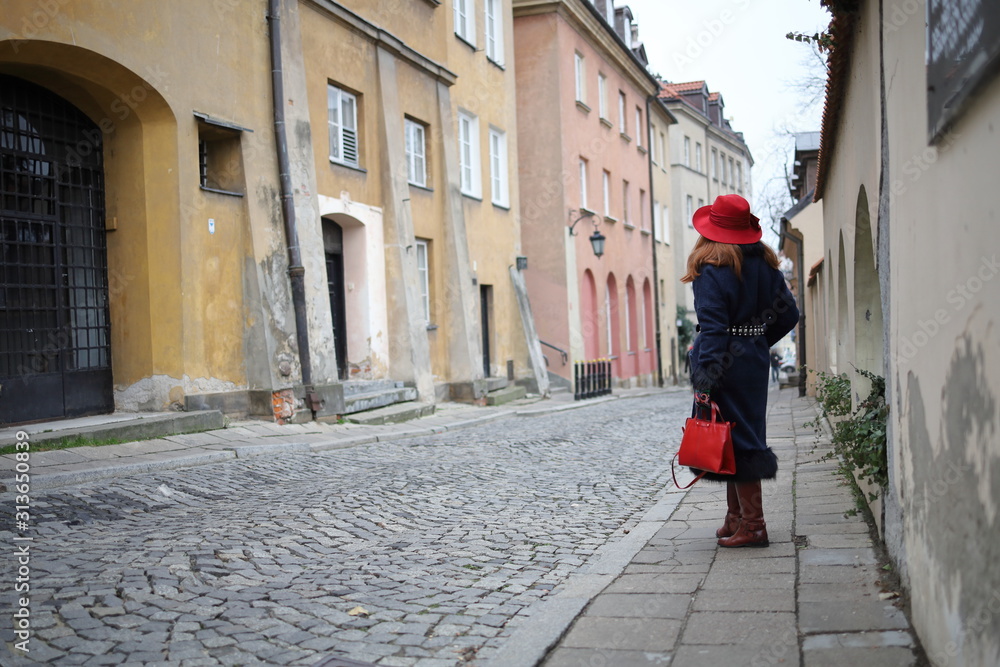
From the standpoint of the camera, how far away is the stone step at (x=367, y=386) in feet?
47.5

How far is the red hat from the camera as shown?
200 inches

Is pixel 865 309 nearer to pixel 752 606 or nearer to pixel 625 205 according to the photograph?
pixel 752 606

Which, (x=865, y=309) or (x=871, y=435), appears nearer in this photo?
(x=871, y=435)

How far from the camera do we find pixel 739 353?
502 centimetres

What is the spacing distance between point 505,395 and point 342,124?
251 inches

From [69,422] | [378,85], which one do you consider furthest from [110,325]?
[378,85]

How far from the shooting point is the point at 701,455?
4898 mm

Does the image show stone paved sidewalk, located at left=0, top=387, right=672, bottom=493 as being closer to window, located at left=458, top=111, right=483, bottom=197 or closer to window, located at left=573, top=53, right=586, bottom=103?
window, located at left=458, top=111, right=483, bottom=197

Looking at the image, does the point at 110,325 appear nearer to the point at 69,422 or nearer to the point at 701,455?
the point at 69,422

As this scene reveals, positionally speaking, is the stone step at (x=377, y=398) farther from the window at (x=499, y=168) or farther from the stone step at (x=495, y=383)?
the window at (x=499, y=168)

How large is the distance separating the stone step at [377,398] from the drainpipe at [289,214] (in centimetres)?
101

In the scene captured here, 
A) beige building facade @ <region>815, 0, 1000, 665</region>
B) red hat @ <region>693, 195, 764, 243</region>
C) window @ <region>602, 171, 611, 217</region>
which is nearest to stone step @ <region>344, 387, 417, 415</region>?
red hat @ <region>693, 195, 764, 243</region>

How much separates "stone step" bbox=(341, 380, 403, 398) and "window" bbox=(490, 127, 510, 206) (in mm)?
6929

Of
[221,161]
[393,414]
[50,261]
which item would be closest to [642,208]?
[393,414]
